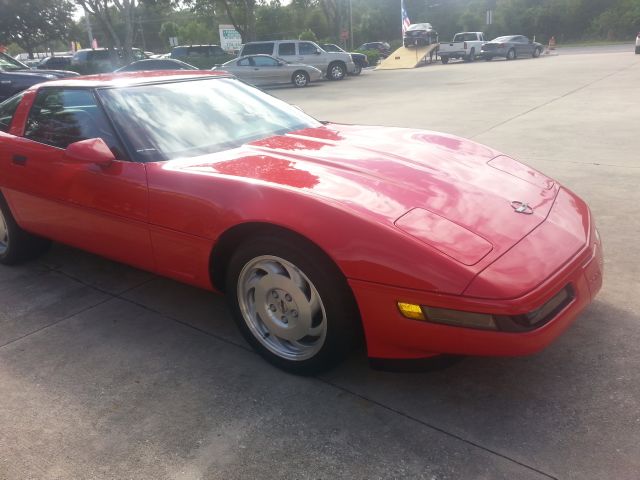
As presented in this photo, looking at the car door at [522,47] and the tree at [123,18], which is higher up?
the tree at [123,18]

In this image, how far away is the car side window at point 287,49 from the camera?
872 inches

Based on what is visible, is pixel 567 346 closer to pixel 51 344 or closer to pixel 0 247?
pixel 51 344

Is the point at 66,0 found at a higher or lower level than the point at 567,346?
higher

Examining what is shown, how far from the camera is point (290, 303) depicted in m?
2.53

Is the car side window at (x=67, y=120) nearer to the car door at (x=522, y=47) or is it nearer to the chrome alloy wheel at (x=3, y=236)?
the chrome alloy wheel at (x=3, y=236)

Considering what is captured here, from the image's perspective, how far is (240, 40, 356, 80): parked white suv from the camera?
22109 mm

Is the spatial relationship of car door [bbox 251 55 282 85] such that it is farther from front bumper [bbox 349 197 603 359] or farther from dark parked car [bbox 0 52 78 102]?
front bumper [bbox 349 197 603 359]

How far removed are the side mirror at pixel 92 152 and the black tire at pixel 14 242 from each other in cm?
137

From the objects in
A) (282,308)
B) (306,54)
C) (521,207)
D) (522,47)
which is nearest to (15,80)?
(282,308)

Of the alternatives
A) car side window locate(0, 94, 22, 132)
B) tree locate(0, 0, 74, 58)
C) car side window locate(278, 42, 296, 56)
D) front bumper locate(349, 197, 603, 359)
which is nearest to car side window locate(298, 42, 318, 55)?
car side window locate(278, 42, 296, 56)

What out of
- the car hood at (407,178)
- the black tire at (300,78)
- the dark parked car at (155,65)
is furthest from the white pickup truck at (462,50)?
the car hood at (407,178)

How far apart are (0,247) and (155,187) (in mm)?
2130

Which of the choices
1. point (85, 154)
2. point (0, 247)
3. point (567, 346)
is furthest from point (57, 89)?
point (567, 346)

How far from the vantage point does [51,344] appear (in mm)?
3010
